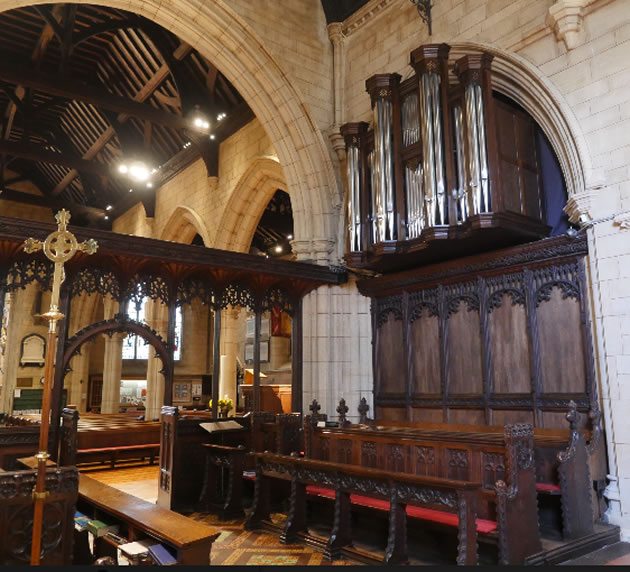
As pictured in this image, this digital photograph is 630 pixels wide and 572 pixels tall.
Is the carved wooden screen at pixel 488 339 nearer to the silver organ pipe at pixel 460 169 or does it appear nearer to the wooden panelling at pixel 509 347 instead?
the wooden panelling at pixel 509 347

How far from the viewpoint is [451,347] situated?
6.53m

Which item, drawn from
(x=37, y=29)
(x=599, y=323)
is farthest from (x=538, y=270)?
(x=37, y=29)

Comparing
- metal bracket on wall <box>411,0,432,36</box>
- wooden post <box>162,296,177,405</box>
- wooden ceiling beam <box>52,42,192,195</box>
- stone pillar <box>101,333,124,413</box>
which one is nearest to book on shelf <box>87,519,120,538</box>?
wooden post <box>162,296,177,405</box>

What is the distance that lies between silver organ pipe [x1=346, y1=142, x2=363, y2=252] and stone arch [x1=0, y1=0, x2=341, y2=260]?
0.84 metres

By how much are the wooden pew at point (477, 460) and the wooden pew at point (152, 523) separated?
74.3 inches

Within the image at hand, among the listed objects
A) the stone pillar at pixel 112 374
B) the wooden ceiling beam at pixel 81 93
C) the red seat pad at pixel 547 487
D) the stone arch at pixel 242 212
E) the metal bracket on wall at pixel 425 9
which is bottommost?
the red seat pad at pixel 547 487

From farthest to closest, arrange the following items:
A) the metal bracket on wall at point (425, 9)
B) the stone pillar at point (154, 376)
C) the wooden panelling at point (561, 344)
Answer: the stone pillar at point (154, 376) < the metal bracket on wall at point (425, 9) < the wooden panelling at point (561, 344)

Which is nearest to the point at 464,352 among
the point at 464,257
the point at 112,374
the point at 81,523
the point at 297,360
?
the point at 464,257

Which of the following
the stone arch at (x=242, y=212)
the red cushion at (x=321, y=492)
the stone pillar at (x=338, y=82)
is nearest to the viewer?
the red cushion at (x=321, y=492)

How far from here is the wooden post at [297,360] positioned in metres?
7.67

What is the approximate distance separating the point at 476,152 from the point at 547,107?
35.2 inches

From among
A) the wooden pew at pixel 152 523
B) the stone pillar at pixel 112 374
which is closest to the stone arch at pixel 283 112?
the wooden pew at pixel 152 523

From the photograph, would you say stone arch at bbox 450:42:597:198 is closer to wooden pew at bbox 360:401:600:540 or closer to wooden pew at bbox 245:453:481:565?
wooden pew at bbox 360:401:600:540

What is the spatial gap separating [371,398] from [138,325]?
3.09 meters
